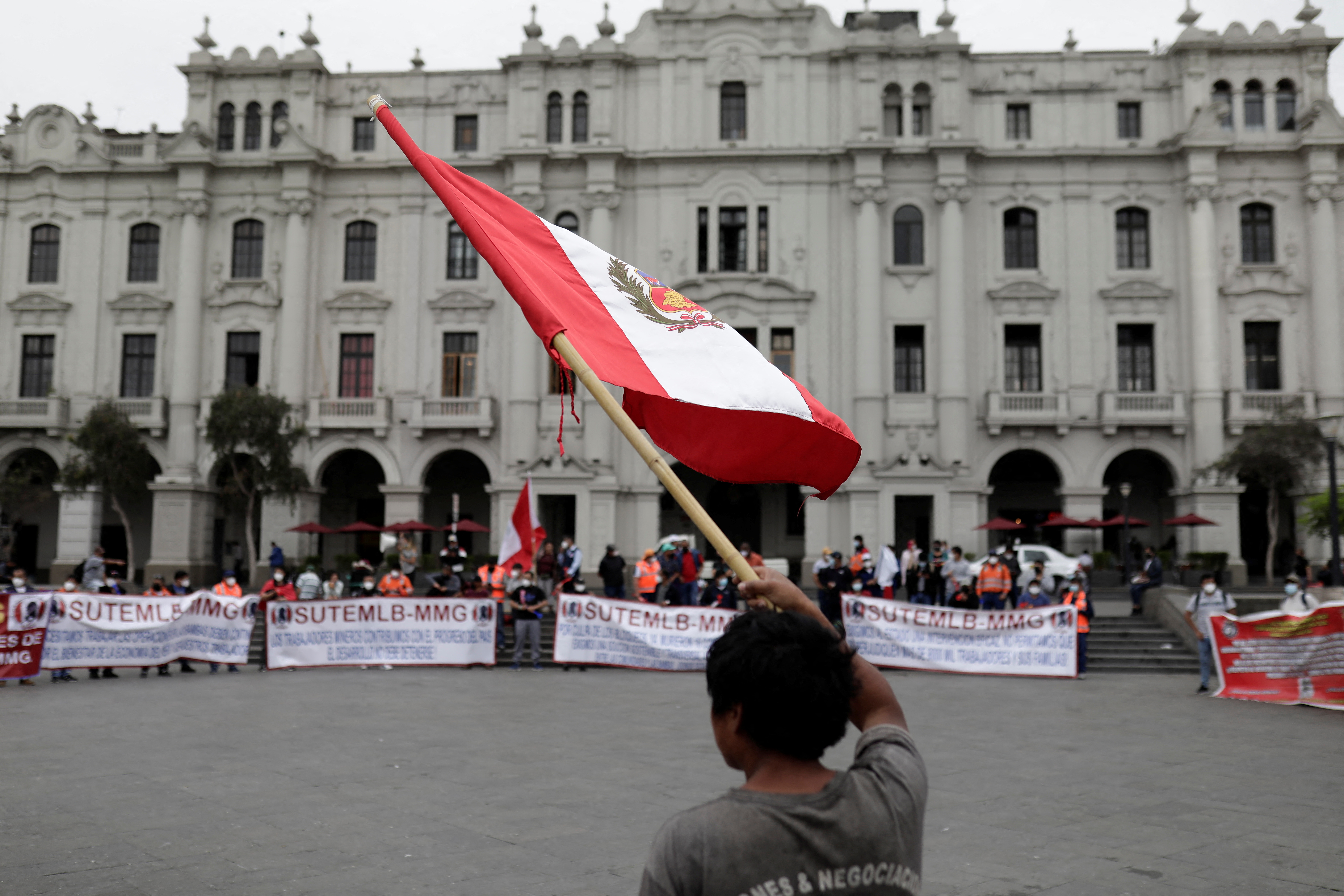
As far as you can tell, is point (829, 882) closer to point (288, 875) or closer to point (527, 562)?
point (288, 875)

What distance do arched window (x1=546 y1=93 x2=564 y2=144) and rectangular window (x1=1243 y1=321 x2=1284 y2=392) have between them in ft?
78.0

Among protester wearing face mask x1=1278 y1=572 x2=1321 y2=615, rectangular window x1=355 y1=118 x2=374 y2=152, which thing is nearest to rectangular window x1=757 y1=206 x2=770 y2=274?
rectangular window x1=355 y1=118 x2=374 y2=152

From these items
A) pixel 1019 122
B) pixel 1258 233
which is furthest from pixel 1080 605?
pixel 1019 122

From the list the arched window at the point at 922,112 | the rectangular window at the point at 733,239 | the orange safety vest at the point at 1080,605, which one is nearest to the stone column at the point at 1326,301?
the arched window at the point at 922,112

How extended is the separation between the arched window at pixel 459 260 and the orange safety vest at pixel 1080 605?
81.0ft

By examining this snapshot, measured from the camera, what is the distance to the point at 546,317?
Result: 15.4 feet

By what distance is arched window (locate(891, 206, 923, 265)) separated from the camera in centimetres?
3634

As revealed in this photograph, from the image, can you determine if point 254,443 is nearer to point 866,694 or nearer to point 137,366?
point 137,366

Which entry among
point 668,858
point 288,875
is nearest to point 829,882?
point 668,858

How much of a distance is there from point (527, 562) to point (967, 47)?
25.0 metres

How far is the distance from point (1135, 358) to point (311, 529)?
1081 inches

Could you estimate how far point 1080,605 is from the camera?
61.0 feet

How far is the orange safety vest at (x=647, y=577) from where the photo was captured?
2311 centimetres

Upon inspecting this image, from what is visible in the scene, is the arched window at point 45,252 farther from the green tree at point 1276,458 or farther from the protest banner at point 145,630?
the green tree at point 1276,458
